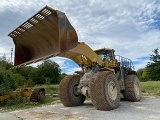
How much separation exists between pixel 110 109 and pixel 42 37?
3457 millimetres

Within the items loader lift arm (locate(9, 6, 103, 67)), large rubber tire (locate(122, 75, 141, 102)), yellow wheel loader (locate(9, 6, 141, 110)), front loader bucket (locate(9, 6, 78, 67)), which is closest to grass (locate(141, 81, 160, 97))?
large rubber tire (locate(122, 75, 141, 102))

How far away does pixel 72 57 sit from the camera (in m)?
9.52

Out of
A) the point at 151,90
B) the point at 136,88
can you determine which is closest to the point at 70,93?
the point at 136,88

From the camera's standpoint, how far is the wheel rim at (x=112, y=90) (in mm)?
8818

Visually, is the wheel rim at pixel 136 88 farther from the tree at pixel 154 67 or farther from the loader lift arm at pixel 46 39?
the tree at pixel 154 67

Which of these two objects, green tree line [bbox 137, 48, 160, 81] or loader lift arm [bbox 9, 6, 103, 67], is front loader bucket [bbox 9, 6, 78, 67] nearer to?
loader lift arm [bbox 9, 6, 103, 67]

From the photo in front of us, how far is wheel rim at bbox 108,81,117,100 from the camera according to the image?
8818 mm

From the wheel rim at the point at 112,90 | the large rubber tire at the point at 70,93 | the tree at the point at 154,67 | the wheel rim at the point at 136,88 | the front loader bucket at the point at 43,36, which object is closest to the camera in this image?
the front loader bucket at the point at 43,36

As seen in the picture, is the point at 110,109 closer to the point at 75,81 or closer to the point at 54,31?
the point at 75,81

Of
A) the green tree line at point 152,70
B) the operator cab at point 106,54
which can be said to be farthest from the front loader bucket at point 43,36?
the green tree line at point 152,70

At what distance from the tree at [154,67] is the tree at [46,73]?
28.4 meters

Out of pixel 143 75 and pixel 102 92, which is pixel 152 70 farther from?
pixel 102 92

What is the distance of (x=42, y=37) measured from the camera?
27.1ft

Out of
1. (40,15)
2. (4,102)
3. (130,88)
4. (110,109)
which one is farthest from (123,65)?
(4,102)
